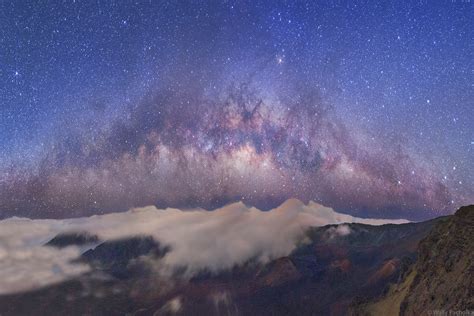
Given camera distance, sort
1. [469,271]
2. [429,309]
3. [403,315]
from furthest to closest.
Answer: [403,315], [429,309], [469,271]

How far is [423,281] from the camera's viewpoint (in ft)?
632

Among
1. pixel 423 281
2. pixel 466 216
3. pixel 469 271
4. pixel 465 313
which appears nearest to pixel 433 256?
pixel 423 281

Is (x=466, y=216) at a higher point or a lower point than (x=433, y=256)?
higher

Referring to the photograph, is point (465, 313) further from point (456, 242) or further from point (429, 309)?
point (456, 242)

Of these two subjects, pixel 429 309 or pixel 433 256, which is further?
pixel 433 256

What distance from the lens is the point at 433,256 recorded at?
641ft

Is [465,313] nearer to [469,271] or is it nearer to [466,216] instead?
[469,271]

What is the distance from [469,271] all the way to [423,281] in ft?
133

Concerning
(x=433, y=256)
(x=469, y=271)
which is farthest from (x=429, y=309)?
(x=433, y=256)

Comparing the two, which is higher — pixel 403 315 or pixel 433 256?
pixel 433 256

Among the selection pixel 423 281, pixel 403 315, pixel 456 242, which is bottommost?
pixel 403 315

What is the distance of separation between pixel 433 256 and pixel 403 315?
2757 cm

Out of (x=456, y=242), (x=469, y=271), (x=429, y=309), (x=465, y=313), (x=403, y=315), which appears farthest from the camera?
(x=403, y=315)

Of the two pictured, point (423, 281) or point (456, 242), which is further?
point (423, 281)
